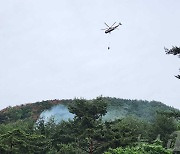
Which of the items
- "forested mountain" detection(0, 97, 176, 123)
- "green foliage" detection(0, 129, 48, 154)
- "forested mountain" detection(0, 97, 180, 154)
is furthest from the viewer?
"forested mountain" detection(0, 97, 176, 123)

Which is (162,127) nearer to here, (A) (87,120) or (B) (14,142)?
(A) (87,120)

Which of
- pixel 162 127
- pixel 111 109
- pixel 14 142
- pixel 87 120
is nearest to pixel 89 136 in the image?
pixel 87 120

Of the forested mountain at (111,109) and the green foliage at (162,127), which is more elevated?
the forested mountain at (111,109)

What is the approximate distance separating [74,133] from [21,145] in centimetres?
1274

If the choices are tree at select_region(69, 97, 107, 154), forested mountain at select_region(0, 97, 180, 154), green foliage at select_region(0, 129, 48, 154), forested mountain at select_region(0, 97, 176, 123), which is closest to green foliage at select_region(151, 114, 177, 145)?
forested mountain at select_region(0, 97, 180, 154)

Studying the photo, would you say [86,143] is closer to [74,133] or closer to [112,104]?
[74,133]

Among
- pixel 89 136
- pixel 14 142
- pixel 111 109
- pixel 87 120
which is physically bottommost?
pixel 14 142

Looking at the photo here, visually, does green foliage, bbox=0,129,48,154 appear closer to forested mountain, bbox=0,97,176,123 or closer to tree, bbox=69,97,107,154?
tree, bbox=69,97,107,154

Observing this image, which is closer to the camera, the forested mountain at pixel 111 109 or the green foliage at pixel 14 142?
the green foliage at pixel 14 142

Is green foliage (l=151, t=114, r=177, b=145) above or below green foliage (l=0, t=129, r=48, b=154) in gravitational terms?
above

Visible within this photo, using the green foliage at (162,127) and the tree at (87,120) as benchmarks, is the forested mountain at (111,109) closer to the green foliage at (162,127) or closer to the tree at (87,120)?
the green foliage at (162,127)

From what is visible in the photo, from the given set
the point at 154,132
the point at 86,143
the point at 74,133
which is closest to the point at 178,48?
the point at 86,143

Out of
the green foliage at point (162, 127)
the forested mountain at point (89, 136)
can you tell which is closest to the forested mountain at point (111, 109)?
the green foliage at point (162, 127)

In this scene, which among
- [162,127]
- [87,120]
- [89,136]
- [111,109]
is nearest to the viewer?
[89,136]
